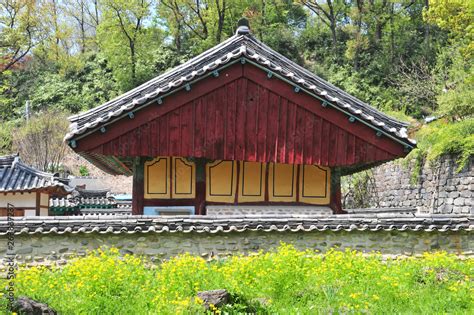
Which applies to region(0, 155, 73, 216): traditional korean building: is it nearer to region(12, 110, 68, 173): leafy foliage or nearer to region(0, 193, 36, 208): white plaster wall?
region(0, 193, 36, 208): white plaster wall

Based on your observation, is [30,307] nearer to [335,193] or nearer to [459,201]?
[335,193]

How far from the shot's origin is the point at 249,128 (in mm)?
14891

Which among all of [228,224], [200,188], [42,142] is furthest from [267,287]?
[42,142]

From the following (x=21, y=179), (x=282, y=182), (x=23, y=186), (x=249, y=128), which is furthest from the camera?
(x=21, y=179)

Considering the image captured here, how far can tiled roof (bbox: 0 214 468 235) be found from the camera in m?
11.4

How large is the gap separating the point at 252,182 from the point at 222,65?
11.7ft

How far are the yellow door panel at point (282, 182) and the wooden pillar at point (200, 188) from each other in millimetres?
1983

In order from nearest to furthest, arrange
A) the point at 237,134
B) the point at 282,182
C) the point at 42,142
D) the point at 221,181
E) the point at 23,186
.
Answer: the point at 237,134 → the point at 221,181 → the point at 282,182 → the point at 23,186 → the point at 42,142

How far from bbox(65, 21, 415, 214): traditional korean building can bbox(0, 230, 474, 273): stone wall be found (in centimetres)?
303

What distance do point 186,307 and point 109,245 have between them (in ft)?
16.8

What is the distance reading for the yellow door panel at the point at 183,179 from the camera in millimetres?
15000

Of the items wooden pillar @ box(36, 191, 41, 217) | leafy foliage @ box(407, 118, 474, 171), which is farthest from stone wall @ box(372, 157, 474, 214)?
wooden pillar @ box(36, 191, 41, 217)

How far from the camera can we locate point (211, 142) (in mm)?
14586

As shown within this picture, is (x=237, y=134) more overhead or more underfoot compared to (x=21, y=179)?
more overhead
